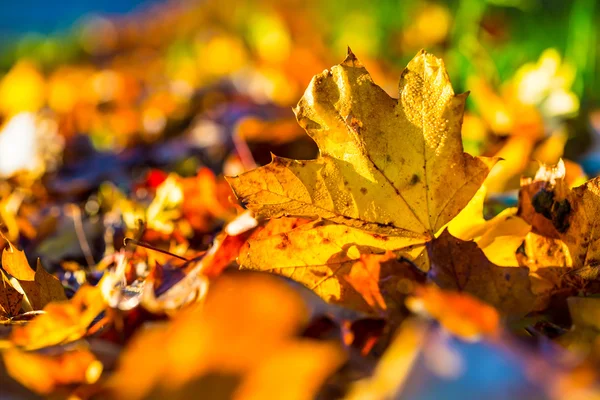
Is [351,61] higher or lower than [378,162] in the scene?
higher

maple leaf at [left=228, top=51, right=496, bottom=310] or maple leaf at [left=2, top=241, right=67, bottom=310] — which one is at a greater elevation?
maple leaf at [left=228, top=51, right=496, bottom=310]

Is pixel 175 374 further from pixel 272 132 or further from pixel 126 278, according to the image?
pixel 272 132

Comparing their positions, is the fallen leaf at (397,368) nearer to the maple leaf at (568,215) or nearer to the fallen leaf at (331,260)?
the fallen leaf at (331,260)

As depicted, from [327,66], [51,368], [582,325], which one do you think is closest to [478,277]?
[582,325]

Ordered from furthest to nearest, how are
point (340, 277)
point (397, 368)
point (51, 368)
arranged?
point (340, 277) < point (51, 368) < point (397, 368)

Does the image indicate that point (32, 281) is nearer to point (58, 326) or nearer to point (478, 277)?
point (58, 326)

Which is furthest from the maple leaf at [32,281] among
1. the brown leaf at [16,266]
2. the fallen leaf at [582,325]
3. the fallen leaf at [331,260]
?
the fallen leaf at [582,325]

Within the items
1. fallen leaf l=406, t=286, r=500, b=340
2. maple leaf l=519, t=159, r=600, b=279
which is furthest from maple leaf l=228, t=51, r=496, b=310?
fallen leaf l=406, t=286, r=500, b=340

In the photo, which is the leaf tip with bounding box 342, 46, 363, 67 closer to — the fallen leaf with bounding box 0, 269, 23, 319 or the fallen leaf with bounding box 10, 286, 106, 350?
the fallen leaf with bounding box 10, 286, 106, 350

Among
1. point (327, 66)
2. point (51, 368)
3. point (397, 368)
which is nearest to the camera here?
point (397, 368)
